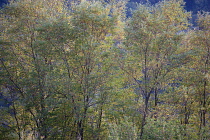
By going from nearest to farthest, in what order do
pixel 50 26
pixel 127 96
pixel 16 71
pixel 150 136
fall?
1. pixel 150 136
2. pixel 50 26
3. pixel 127 96
4. pixel 16 71

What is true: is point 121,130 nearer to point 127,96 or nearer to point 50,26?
point 127,96

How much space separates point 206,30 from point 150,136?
971cm

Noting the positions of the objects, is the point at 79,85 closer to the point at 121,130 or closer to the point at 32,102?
the point at 32,102

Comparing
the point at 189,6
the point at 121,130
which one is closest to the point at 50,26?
the point at 121,130

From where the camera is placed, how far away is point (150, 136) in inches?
345

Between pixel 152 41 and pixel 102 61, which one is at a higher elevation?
pixel 152 41

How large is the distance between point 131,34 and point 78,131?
29.3ft

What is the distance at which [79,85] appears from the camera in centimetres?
1266

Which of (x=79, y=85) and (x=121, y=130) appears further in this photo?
(x=79, y=85)

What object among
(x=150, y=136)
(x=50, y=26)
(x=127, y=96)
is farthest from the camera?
(x=127, y=96)

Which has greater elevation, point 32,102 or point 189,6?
point 189,6

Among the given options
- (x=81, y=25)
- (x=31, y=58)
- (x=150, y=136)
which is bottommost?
(x=150, y=136)

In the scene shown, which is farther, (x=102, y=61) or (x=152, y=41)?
(x=102, y=61)

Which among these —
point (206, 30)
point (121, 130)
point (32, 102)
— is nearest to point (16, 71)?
point (32, 102)
